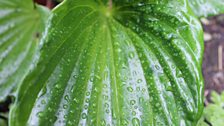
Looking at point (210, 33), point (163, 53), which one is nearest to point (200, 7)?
point (163, 53)

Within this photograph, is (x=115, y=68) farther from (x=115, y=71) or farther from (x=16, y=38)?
(x=16, y=38)

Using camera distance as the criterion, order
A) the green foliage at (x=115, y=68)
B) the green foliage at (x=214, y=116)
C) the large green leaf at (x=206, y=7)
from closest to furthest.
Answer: the green foliage at (x=115, y=68) → the green foliage at (x=214, y=116) → the large green leaf at (x=206, y=7)

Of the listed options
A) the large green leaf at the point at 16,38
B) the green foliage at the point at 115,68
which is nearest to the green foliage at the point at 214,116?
the green foliage at the point at 115,68

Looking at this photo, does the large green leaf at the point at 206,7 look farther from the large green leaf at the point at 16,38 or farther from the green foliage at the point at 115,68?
the large green leaf at the point at 16,38

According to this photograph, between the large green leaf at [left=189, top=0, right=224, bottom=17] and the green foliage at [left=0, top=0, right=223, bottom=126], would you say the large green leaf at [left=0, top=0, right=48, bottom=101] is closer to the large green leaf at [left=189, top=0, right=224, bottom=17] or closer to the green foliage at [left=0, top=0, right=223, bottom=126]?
the green foliage at [left=0, top=0, right=223, bottom=126]

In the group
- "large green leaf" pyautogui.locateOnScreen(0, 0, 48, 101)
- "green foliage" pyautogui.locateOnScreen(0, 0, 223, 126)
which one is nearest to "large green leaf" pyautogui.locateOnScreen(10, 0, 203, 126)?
"green foliage" pyautogui.locateOnScreen(0, 0, 223, 126)

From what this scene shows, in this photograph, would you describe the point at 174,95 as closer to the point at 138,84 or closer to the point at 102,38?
the point at 138,84

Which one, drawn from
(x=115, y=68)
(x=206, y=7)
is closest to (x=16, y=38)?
(x=115, y=68)
